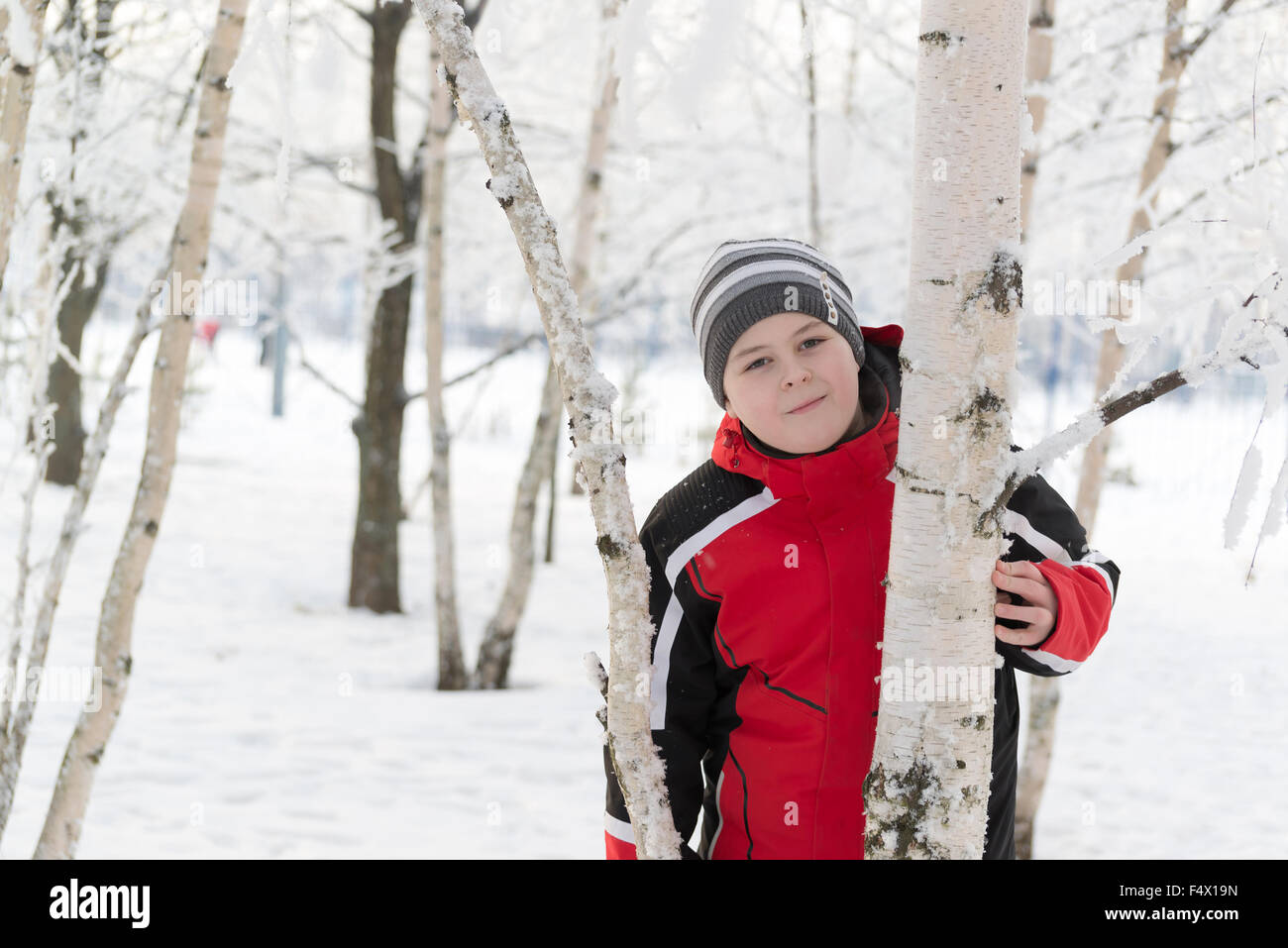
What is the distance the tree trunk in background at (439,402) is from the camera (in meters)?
4.79

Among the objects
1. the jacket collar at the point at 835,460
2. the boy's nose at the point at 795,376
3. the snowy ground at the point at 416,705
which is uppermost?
the boy's nose at the point at 795,376

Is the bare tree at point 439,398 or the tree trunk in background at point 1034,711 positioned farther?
the bare tree at point 439,398

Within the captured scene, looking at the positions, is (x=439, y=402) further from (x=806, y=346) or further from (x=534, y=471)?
(x=806, y=346)

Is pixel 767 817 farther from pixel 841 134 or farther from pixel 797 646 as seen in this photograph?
pixel 841 134

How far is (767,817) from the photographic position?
1.41 meters

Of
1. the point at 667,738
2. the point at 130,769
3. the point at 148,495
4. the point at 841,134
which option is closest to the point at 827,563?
the point at 667,738

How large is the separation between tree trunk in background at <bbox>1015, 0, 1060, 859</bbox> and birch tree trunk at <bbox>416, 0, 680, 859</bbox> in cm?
229

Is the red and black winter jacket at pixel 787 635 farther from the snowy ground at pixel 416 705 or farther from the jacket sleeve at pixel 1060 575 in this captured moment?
the snowy ground at pixel 416 705

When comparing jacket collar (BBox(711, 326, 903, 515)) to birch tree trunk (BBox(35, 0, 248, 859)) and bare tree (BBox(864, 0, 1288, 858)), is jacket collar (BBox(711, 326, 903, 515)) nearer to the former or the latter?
bare tree (BBox(864, 0, 1288, 858))

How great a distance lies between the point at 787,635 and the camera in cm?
138

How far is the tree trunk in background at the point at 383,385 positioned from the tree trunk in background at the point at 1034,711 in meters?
3.99

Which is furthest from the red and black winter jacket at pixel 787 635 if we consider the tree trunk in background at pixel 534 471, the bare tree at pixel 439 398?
the bare tree at pixel 439 398

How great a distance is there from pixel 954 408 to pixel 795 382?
15.7 inches
